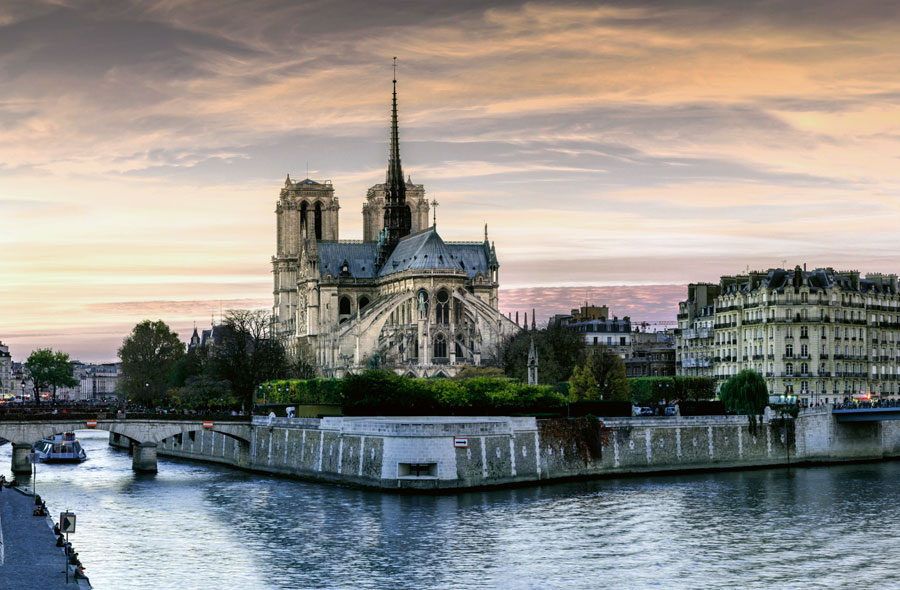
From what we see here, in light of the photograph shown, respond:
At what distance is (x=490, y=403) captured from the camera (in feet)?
230

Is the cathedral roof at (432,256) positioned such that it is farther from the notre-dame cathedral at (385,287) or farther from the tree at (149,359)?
the tree at (149,359)

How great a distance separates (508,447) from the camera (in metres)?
61.9

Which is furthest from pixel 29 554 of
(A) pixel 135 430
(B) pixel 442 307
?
(B) pixel 442 307

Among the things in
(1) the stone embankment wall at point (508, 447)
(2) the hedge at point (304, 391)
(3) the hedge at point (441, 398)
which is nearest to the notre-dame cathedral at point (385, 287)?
(2) the hedge at point (304, 391)

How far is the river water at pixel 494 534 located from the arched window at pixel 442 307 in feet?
172

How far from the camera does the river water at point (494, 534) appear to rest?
39.9m

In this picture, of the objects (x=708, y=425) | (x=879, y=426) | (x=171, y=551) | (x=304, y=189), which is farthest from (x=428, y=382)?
(x=304, y=189)

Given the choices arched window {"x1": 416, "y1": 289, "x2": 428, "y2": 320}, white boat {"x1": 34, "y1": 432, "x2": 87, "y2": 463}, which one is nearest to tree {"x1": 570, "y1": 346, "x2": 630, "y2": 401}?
arched window {"x1": 416, "y1": 289, "x2": 428, "y2": 320}

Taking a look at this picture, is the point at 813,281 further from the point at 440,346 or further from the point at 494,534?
the point at 494,534

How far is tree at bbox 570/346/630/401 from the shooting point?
86.0 m

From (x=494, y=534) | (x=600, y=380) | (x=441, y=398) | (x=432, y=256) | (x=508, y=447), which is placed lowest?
(x=494, y=534)

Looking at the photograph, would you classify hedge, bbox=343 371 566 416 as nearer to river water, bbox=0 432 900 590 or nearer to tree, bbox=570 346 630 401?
river water, bbox=0 432 900 590

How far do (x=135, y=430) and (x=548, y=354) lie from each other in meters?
39.0

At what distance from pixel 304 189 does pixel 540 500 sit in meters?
95.9
